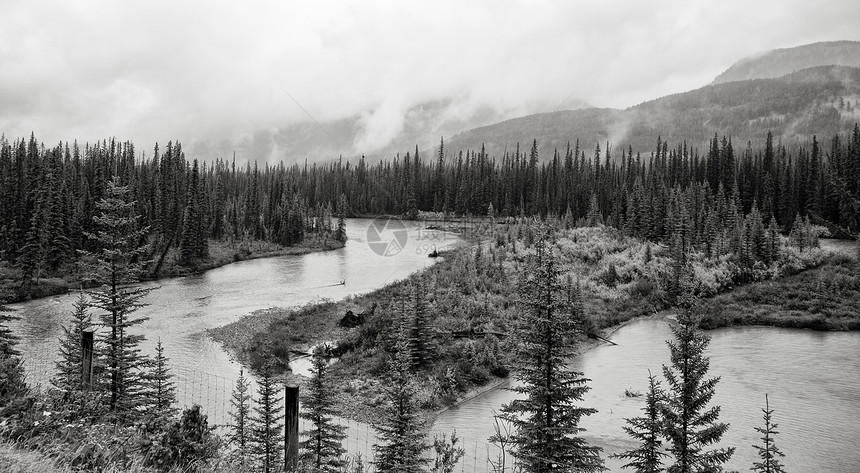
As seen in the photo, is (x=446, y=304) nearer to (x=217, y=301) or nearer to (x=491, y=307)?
(x=491, y=307)

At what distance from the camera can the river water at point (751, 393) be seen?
20.5 metres

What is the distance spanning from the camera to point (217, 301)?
46688 millimetres

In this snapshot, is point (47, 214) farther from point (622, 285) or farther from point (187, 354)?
point (622, 285)

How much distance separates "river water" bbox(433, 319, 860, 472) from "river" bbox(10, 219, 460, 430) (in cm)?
1374

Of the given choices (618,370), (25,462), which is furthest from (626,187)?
(25,462)

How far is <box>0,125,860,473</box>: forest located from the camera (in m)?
11.2

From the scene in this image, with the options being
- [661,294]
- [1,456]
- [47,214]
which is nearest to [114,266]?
[1,456]

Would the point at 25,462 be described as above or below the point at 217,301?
above

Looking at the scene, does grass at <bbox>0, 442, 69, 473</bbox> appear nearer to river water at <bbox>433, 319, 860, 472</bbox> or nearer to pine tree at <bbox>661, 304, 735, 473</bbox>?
pine tree at <bbox>661, 304, 735, 473</bbox>

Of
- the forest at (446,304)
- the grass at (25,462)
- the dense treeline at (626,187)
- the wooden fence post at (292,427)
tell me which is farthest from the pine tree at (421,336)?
the dense treeline at (626,187)

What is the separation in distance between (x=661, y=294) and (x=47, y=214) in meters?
66.1

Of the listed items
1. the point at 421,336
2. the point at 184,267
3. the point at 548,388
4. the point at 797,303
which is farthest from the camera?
the point at 184,267

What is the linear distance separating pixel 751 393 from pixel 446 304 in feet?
67.8

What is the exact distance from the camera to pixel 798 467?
1897 cm
